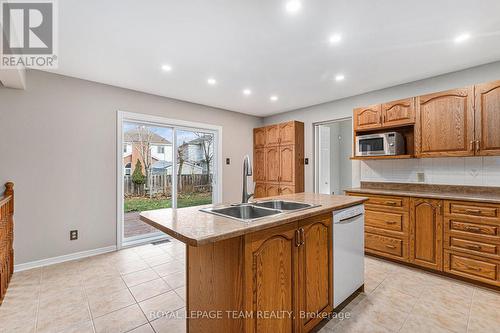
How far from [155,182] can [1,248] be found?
2.03 metres

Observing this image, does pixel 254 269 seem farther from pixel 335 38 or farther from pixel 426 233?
pixel 426 233

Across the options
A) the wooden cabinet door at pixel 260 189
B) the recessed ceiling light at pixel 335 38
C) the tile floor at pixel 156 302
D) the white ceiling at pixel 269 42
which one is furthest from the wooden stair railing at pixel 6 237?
the wooden cabinet door at pixel 260 189

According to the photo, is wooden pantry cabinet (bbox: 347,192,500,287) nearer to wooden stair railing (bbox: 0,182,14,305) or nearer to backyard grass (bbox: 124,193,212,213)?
backyard grass (bbox: 124,193,212,213)

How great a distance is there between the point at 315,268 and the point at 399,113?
2.51 m

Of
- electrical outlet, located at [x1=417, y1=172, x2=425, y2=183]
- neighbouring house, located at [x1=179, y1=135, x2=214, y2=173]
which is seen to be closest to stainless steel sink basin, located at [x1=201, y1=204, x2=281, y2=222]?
electrical outlet, located at [x1=417, y1=172, x2=425, y2=183]

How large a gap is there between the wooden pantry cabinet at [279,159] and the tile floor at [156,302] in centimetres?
204

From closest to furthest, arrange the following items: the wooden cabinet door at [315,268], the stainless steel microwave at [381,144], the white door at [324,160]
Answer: the wooden cabinet door at [315,268], the stainless steel microwave at [381,144], the white door at [324,160]

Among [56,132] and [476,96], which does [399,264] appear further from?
[56,132]

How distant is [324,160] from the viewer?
15.8ft

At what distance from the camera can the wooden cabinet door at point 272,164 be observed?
15.5 ft

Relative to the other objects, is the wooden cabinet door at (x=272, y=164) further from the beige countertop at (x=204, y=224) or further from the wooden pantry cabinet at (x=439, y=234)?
the beige countertop at (x=204, y=224)

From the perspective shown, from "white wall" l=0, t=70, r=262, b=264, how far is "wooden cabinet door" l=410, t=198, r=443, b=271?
398cm

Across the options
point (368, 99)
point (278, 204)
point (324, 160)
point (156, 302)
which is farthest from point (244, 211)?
point (324, 160)

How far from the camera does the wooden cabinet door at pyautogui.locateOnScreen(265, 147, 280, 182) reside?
15.5 feet
